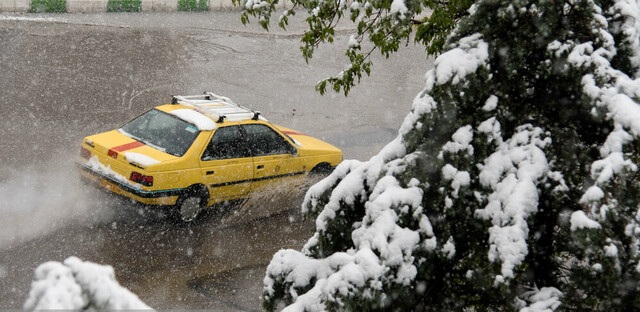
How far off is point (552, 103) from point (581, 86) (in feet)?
1.03

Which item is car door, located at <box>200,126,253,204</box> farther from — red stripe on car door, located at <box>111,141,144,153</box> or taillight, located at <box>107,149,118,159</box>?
taillight, located at <box>107,149,118,159</box>

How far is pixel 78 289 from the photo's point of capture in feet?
8.77

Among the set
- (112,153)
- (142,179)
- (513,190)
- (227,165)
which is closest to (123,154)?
(112,153)

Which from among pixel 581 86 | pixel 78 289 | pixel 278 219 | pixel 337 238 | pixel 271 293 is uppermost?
pixel 581 86

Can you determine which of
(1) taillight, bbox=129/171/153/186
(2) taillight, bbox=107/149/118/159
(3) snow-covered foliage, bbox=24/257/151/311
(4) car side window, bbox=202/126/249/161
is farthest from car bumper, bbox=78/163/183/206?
(3) snow-covered foliage, bbox=24/257/151/311

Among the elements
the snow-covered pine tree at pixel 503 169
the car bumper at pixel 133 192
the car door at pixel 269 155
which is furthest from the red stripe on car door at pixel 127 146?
the snow-covered pine tree at pixel 503 169

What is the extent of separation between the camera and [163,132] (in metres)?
11.3

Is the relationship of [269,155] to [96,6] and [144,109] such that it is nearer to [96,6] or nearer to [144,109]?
[144,109]

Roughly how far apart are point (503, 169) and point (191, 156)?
6.24 meters

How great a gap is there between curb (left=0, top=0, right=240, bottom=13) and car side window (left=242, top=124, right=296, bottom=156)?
12.7 m

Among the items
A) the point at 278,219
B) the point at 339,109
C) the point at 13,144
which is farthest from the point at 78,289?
the point at 339,109

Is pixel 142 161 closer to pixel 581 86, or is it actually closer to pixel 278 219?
pixel 278 219

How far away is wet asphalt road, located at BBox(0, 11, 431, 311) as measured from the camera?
10.1 meters

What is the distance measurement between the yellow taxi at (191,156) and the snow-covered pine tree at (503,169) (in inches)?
210
